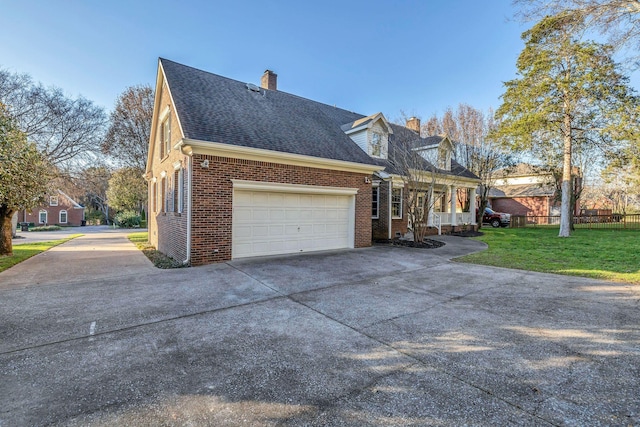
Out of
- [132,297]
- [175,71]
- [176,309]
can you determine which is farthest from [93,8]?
[176,309]

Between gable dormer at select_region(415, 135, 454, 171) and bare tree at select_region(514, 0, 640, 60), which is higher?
bare tree at select_region(514, 0, 640, 60)

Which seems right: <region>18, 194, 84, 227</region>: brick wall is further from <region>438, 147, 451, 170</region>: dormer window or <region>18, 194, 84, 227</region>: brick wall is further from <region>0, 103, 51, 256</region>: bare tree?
<region>438, 147, 451, 170</region>: dormer window

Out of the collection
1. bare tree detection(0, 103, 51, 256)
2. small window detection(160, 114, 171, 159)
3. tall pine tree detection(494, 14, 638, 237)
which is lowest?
bare tree detection(0, 103, 51, 256)

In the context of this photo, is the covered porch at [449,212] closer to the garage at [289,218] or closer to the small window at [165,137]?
the garage at [289,218]

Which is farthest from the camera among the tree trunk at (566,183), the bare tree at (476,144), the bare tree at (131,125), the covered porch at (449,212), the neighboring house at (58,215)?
the neighboring house at (58,215)

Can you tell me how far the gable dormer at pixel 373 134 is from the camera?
13.9 m

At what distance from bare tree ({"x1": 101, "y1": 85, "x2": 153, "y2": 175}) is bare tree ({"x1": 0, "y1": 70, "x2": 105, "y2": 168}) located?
52.5 inches

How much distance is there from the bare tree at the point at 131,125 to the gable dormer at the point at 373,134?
665 inches

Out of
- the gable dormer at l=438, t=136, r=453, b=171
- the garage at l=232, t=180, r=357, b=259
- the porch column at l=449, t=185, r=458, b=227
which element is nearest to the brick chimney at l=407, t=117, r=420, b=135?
the gable dormer at l=438, t=136, r=453, b=171

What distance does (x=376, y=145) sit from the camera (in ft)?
47.2

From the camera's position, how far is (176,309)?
15.0 ft

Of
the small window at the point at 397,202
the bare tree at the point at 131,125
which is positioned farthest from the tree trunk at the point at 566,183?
the bare tree at the point at 131,125

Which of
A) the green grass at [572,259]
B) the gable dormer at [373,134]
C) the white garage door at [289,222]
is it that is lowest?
the green grass at [572,259]

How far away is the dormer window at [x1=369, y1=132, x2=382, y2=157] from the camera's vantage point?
46.5 ft
